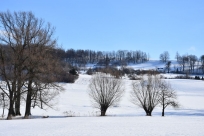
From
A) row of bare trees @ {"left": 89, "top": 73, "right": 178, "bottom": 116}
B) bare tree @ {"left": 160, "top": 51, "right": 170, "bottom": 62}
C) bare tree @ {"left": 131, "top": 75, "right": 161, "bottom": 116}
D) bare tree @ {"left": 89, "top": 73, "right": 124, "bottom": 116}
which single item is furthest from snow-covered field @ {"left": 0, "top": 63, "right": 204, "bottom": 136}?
bare tree @ {"left": 160, "top": 51, "right": 170, "bottom": 62}

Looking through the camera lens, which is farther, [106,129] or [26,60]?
[26,60]

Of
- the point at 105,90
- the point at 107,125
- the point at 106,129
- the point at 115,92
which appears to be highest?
the point at 105,90

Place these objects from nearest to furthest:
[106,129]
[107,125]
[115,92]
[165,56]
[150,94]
Result: [106,129] < [107,125] < [115,92] < [150,94] < [165,56]

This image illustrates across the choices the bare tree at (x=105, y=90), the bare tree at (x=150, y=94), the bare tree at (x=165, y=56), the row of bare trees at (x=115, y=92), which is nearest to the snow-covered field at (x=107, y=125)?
the bare tree at (x=105, y=90)

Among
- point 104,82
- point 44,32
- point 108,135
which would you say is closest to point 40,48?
point 44,32

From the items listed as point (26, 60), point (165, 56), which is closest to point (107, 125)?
point (26, 60)

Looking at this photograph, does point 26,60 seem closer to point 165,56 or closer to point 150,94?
point 150,94

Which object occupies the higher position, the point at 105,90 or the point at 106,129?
the point at 105,90

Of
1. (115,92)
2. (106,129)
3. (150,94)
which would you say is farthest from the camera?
(150,94)

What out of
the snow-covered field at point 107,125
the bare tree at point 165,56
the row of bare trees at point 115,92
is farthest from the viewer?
the bare tree at point 165,56

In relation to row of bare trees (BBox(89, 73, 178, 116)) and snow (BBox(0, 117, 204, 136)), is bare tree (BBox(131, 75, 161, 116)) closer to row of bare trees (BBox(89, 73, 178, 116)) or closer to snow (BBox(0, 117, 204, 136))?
row of bare trees (BBox(89, 73, 178, 116))

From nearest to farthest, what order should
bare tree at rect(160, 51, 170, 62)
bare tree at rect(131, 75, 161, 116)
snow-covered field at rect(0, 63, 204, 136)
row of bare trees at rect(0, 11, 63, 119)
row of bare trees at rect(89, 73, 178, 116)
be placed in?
snow-covered field at rect(0, 63, 204, 136) → row of bare trees at rect(0, 11, 63, 119) → row of bare trees at rect(89, 73, 178, 116) → bare tree at rect(131, 75, 161, 116) → bare tree at rect(160, 51, 170, 62)

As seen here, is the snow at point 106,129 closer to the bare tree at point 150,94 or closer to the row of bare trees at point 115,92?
the row of bare trees at point 115,92

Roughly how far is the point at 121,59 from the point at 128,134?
19038 centimetres
